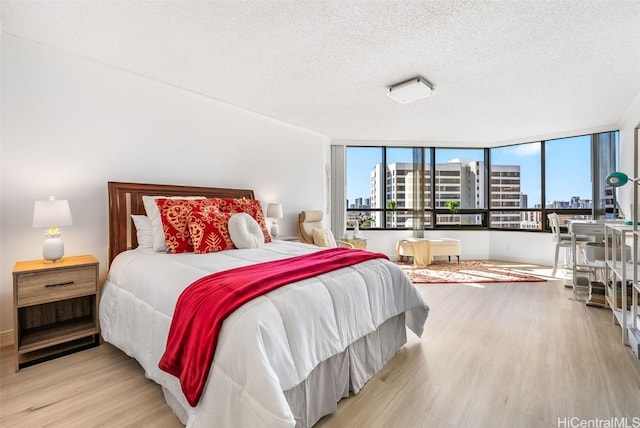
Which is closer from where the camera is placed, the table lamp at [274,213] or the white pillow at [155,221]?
the white pillow at [155,221]

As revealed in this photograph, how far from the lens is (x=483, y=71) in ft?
9.91

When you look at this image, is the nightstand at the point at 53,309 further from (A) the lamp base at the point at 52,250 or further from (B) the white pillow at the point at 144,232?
(B) the white pillow at the point at 144,232

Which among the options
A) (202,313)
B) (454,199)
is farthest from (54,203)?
(454,199)

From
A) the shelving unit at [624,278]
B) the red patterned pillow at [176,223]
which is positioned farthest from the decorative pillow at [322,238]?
the shelving unit at [624,278]

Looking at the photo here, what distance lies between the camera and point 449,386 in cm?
195

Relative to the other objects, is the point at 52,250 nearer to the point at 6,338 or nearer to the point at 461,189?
the point at 6,338

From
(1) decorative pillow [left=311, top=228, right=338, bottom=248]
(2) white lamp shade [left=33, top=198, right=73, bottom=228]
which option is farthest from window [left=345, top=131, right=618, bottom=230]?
(2) white lamp shade [left=33, top=198, right=73, bottom=228]

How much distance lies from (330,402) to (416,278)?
3.39 metres

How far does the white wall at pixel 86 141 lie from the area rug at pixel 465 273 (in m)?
3.32

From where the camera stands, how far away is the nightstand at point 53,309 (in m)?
2.14

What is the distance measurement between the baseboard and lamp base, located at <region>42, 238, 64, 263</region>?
27.2 inches

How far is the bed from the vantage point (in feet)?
4.17

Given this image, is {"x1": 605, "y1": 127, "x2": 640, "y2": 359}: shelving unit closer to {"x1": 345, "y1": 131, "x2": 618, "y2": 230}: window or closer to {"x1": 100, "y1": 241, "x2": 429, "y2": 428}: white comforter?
{"x1": 100, "y1": 241, "x2": 429, "y2": 428}: white comforter

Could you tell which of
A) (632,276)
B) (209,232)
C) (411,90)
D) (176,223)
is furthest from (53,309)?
(632,276)
